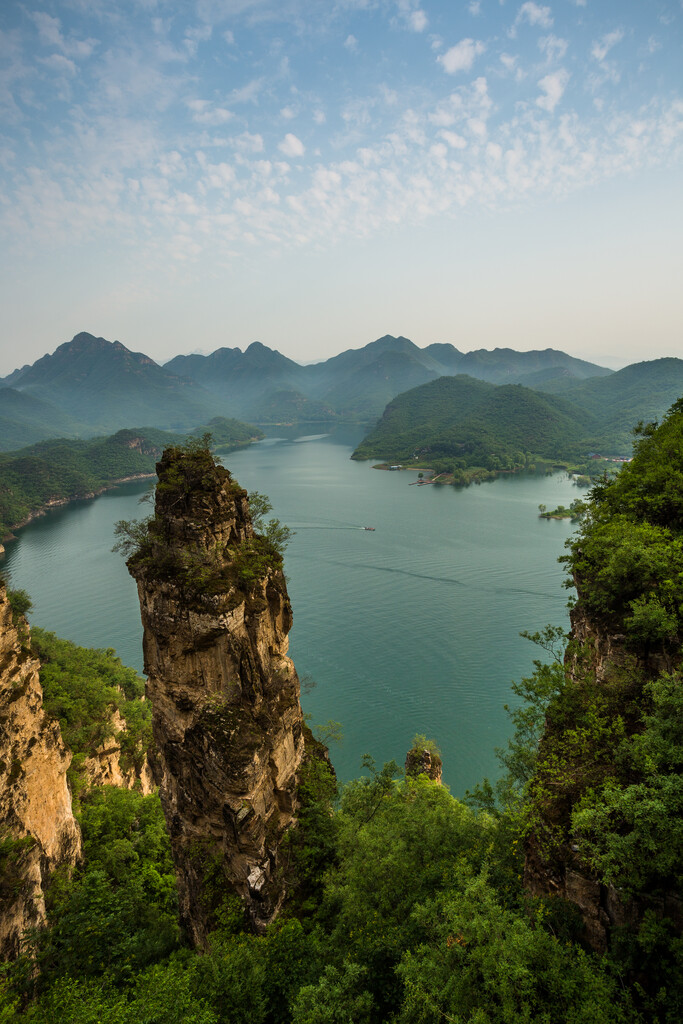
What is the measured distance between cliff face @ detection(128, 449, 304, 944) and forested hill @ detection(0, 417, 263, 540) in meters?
88.8

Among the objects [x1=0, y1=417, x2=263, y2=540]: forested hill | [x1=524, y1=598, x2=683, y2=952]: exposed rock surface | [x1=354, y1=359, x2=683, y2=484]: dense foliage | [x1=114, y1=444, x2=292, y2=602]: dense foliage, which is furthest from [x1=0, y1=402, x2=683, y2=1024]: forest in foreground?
[x1=354, y1=359, x2=683, y2=484]: dense foliage

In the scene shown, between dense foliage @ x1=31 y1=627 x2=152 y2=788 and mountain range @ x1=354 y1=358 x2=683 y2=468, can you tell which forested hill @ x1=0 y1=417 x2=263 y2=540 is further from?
mountain range @ x1=354 y1=358 x2=683 y2=468

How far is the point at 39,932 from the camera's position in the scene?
12.7 meters

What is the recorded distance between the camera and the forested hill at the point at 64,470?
4363 inches

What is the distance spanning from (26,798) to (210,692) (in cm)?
971

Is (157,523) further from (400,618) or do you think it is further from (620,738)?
(400,618)

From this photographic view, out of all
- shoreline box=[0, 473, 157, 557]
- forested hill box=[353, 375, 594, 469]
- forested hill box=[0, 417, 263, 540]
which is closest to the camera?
shoreline box=[0, 473, 157, 557]

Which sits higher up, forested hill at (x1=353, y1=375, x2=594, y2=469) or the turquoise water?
forested hill at (x1=353, y1=375, x2=594, y2=469)

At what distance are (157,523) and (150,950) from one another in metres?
13.8

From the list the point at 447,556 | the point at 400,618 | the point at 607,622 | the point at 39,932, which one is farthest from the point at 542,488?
the point at 39,932

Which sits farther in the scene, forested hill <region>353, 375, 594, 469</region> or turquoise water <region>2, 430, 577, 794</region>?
forested hill <region>353, 375, 594, 469</region>

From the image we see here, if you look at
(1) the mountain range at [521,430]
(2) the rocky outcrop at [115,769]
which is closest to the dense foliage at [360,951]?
(2) the rocky outcrop at [115,769]

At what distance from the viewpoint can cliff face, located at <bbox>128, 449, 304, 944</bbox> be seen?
1400 cm

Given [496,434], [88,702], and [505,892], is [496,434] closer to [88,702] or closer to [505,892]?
[88,702]
